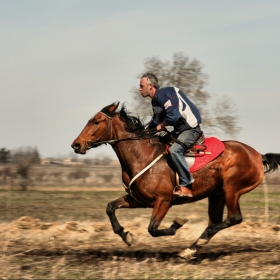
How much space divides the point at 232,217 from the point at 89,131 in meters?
2.83

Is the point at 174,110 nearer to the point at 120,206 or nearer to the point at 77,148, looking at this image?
the point at 77,148

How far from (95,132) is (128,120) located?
26.1 inches

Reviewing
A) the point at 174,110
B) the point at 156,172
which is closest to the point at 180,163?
the point at 156,172

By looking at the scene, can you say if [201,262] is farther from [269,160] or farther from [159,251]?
[269,160]

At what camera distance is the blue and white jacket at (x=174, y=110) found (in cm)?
959

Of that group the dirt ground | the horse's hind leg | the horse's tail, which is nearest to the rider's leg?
the horse's hind leg

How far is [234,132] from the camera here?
4041 centimetres

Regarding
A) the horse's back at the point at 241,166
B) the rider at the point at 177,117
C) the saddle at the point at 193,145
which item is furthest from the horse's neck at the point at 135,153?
the horse's back at the point at 241,166

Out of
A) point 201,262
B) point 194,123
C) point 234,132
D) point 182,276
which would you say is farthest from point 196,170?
point 234,132

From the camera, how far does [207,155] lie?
9969mm

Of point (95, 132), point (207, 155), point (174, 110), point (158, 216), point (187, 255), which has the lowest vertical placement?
point (187, 255)

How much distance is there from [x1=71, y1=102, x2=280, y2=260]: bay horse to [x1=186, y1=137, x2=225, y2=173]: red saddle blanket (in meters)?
0.09

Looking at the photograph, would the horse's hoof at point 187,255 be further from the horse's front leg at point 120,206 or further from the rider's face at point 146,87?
the rider's face at point 146,87

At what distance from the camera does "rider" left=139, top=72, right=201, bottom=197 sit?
9.60 meters
